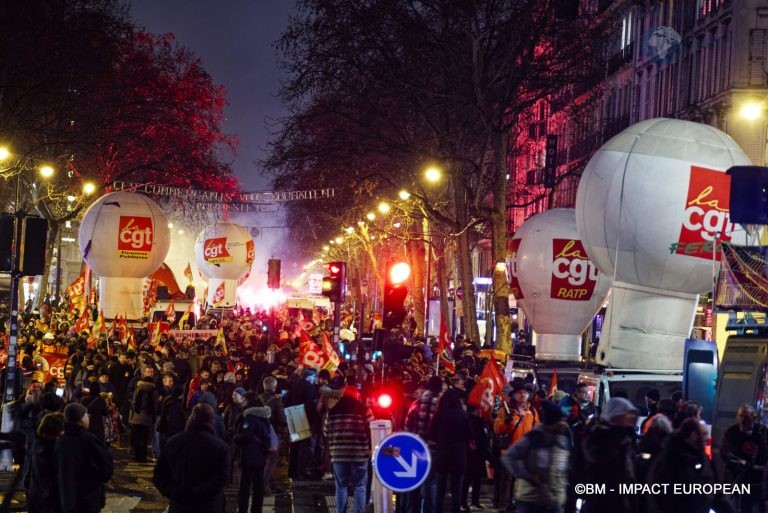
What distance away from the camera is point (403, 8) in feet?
128

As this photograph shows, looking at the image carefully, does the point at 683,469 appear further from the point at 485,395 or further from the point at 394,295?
the point at 394,295

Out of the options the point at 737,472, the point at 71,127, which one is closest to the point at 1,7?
the point at 71,127

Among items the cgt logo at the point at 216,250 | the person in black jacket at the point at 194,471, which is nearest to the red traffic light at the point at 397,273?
the person in black jacket at the point at 194,471

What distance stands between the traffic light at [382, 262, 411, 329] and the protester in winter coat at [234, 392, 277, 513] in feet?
19.9

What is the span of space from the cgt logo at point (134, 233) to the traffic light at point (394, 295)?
18.8 meters

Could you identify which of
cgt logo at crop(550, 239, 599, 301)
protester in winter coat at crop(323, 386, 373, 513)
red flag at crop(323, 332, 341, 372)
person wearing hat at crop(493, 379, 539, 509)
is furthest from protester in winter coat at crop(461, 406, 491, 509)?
cgt logo at crop(550, 239, 599, 301)

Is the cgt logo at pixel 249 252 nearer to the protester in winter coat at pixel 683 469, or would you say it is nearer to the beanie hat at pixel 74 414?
the beanie hat at pixel 74 414

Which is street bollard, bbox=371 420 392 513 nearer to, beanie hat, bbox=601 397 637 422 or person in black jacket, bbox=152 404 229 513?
person in black jacket, bbox=152 404 229 513

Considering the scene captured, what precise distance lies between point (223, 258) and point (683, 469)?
48.4 m

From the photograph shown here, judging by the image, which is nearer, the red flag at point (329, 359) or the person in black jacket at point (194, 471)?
the person in black jacket at point (194, 471)

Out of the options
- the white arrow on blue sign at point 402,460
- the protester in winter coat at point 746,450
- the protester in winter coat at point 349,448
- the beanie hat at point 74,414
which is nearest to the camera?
the beanie hat at point 74,414

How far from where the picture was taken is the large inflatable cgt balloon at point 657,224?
21.9 meters

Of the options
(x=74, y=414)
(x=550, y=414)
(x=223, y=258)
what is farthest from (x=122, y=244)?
(x=550, y=414)

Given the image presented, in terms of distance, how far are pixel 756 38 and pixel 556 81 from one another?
24.1 feet
